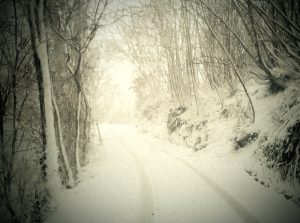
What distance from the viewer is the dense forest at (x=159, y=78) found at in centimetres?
541

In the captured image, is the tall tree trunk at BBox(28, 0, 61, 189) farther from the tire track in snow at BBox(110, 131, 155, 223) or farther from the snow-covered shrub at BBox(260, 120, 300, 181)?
the snow-covered shrub at BBox(260, 120, 300, 181)

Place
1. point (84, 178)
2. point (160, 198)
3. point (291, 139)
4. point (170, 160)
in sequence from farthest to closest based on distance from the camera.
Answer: point (170, 160), point (84, 178), point (160, 198), point (291, 139)

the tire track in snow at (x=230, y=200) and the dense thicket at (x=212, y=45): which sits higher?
the dense thicket at (x=212, y=45)

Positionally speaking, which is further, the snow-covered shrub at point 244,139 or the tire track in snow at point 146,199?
the snow-covered shrub at point 244,139

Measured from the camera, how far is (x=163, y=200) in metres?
5.02

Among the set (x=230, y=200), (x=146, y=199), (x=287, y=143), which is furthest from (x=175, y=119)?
(x=230, y=200)

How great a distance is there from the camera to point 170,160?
813 centimetres

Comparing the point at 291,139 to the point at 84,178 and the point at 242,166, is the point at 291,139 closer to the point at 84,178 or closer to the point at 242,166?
the point at 242,166

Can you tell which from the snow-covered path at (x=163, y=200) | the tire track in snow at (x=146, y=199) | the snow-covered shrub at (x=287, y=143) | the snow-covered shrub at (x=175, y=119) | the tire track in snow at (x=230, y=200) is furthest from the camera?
the snow-covered shrub at (x=175, y=119)

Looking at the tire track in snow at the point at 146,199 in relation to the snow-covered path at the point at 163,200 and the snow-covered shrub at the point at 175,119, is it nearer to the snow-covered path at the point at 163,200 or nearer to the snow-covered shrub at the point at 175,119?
the snow-covered path at the point at 163,200

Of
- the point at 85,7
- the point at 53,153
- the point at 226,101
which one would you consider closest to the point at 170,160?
the point at 226,101

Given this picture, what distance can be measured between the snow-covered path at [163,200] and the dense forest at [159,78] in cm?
65

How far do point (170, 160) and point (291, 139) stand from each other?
4325mm

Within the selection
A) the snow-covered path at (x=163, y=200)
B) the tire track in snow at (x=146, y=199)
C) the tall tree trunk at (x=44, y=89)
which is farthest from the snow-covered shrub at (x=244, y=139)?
the tall tree trunk at (x=44, y=89)
